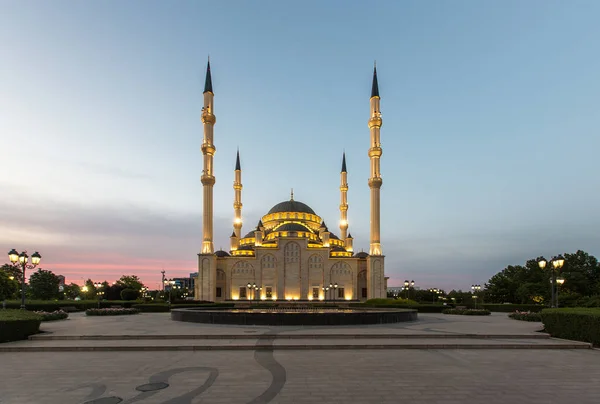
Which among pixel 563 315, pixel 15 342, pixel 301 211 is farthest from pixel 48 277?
pixel 563 315

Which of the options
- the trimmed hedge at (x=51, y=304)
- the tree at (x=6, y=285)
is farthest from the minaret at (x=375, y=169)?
the tree at (x=6, y=285)

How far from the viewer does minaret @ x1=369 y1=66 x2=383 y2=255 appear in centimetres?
5244

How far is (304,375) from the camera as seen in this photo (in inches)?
325

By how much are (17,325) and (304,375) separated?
429 inches

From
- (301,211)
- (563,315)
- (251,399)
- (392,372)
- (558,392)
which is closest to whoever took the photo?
(251,399)

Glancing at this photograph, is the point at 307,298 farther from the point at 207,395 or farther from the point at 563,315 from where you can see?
the point at 207,395

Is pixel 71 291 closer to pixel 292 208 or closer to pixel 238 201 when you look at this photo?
pixel 238 201

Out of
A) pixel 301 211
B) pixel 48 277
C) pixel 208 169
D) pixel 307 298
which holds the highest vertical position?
pixel 208 169

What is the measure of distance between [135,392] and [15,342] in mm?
8554

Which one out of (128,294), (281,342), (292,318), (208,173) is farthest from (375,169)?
(281,342)

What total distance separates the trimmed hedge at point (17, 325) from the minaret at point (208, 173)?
38510 millimetres

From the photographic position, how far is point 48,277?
169ft

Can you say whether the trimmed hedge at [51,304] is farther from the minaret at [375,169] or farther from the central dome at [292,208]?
the central dome at [292,208]

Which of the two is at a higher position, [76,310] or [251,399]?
[251,399]
